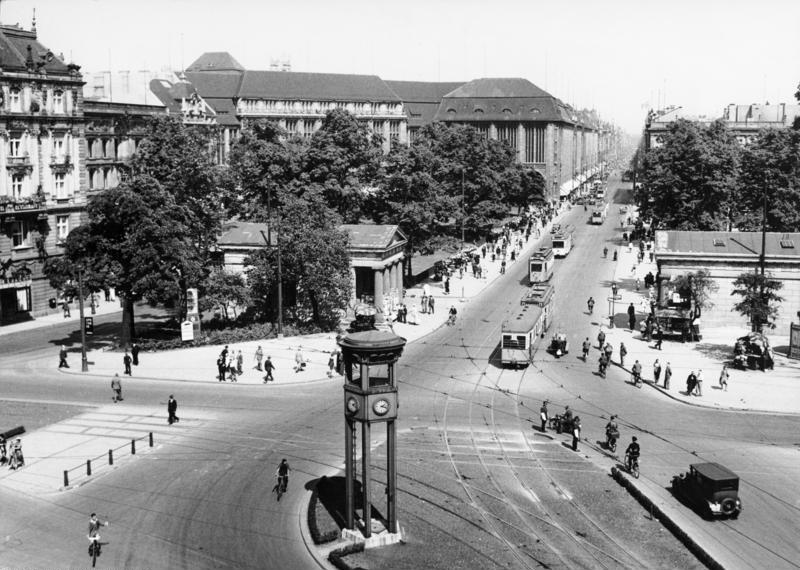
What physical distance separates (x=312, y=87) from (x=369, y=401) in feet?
486

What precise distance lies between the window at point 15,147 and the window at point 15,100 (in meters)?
2.20

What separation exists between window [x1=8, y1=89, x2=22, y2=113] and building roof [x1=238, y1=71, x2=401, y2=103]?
88.2 meters

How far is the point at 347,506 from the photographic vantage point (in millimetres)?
27859

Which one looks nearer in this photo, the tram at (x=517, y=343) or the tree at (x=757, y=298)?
the tram at (x=517, y=343)

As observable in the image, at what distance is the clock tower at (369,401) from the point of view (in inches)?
1043

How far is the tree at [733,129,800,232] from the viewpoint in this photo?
83438 millimetres

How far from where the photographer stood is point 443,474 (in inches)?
1316

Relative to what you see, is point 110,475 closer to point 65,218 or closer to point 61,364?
point 61,364

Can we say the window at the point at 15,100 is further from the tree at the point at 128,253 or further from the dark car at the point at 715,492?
the dark car at the point at 715,492

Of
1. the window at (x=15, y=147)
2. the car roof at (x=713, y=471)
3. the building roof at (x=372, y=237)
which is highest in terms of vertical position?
the window at (x=15, y=147)

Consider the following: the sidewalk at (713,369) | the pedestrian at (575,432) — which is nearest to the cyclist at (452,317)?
the sidewalk at (713,369)


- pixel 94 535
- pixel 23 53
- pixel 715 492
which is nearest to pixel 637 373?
pixel 715 492

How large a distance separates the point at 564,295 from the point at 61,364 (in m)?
41.2

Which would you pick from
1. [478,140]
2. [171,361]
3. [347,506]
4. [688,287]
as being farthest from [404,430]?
[478,140]
